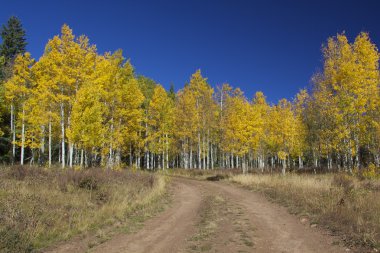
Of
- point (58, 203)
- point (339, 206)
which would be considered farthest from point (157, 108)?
point (339, 206)

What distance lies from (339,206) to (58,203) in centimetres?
1148

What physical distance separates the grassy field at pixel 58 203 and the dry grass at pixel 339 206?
7.65 m

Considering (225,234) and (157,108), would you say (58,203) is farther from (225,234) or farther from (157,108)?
(157,108)

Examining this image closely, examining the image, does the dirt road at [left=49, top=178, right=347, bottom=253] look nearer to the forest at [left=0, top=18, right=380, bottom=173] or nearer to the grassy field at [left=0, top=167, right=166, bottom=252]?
the grassy field at [left=0, top=167, right=166, bottom=252]

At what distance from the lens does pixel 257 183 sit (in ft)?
81.3

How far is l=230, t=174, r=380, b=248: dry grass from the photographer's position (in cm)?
955

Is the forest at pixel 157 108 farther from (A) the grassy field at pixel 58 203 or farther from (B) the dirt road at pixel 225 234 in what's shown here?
(B) the dirt road at pixel 225 234

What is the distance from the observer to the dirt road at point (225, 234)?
9.03 meters

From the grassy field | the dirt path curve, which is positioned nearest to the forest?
the grassy field

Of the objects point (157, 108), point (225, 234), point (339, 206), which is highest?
point (157, 108)

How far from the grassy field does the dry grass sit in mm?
7655

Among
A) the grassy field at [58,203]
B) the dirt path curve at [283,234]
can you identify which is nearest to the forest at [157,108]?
the grassy field at [58,203]

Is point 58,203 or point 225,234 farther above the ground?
point 58,203

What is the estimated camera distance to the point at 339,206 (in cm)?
1248
